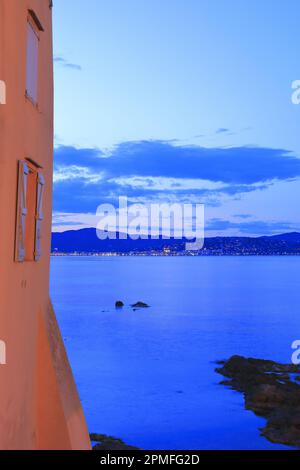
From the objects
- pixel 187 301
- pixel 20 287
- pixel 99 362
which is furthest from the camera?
pixel 187 301

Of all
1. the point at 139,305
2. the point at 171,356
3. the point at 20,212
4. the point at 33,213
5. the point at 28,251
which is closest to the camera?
the point at 20,212

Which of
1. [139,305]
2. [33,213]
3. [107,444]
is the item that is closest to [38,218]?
[33,213]

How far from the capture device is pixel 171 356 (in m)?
49.1

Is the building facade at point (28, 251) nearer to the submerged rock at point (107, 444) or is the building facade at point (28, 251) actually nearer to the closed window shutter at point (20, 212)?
the closed window shutter at point (20, 212)

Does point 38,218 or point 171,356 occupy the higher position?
point 38,218

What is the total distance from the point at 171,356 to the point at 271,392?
18881 millimetres

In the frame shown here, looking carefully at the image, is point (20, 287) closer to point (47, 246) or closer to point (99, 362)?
→ point (47, 246)

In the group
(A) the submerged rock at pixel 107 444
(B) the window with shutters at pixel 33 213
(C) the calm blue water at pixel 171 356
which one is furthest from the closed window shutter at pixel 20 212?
(C) the calm blue water at pixel 171 356

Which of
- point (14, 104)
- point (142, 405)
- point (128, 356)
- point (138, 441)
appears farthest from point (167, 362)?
point (14, 104)

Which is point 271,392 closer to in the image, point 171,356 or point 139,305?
point 171,356

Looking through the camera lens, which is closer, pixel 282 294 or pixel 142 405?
pixel 142 405

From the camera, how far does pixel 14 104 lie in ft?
22.8
